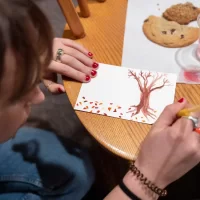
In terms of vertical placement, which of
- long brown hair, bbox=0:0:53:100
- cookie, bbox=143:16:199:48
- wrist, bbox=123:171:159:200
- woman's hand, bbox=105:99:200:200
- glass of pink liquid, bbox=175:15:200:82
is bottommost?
wrist, bbox=123:171:159:200

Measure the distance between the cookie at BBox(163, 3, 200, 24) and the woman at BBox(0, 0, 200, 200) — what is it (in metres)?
0.26

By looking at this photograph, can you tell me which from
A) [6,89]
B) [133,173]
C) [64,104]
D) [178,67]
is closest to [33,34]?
[6,89]

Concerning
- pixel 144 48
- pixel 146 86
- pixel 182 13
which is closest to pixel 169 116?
pixel 146 86

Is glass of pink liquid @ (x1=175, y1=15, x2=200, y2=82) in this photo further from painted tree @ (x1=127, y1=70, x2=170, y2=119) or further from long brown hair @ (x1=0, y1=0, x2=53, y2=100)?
long brown hair @ (x1=0, y1=0, x2=53, y2=100)

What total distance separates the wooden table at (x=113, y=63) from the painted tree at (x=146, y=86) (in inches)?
1.2

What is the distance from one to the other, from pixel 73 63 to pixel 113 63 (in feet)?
0.32

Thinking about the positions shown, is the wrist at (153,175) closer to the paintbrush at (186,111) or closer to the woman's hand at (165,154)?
the woman's hand at (165,154)

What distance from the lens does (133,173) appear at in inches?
27.1

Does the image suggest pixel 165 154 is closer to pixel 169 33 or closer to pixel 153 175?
pixel 153 175

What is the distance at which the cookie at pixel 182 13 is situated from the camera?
0.95 meters

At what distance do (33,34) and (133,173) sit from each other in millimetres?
324

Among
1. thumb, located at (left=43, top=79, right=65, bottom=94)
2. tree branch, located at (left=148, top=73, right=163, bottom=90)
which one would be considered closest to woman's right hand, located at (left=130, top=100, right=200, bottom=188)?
tree branch, located at (left=148, top=73, right=163, bottom=90)

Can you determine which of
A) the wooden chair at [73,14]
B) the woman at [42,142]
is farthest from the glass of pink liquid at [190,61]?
the wooden chair at [73,14]

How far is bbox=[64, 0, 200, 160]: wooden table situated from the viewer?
2.43ft
